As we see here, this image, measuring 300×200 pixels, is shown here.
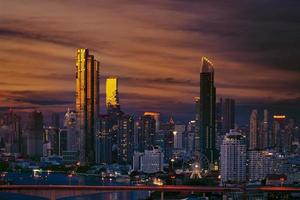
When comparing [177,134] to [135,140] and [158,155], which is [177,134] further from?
[158,155]

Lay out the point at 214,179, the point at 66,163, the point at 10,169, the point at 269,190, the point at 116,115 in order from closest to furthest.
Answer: the point at 269,190
the point at 214,179
the point at 10,169
the point at 66,163
the point at 116,115

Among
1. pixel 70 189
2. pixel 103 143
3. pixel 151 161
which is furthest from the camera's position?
pixel 103 143

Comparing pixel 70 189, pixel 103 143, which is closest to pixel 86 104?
pixel 103 143

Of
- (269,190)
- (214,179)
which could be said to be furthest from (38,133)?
(269,190)

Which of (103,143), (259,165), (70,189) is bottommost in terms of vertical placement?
(70,189)

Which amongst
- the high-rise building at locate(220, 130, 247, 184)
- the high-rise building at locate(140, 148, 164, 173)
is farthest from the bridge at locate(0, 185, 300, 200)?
the high-rise building at locate(140, 148, 164, 173)

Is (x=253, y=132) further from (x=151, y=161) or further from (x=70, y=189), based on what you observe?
(x=70, y=189)
